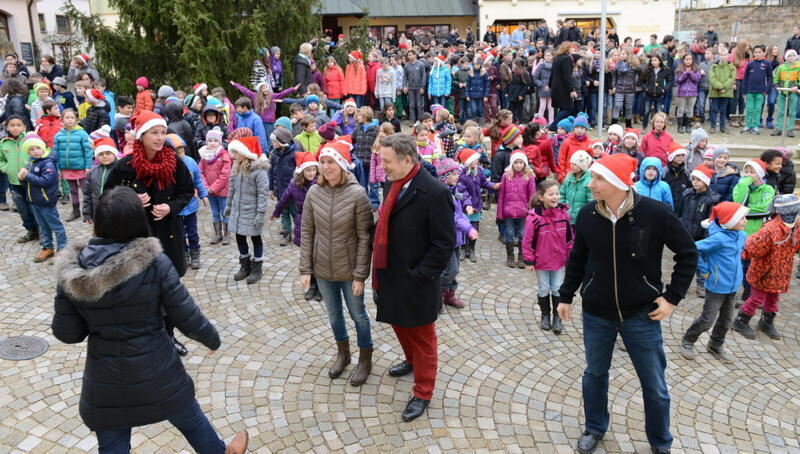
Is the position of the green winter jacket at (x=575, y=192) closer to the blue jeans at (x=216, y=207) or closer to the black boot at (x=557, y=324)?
the black boot at (x=557, y=324)

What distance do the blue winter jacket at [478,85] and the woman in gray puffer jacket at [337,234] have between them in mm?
12085

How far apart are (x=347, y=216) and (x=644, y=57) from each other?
13.0 meters

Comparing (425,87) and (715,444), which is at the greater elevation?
(425,87)

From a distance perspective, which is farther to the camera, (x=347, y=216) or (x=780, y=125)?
(x=780, y=125)

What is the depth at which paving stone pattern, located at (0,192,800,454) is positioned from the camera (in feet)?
15.5

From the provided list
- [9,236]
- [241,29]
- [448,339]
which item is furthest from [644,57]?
[9,236]

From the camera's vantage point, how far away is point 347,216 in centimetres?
505

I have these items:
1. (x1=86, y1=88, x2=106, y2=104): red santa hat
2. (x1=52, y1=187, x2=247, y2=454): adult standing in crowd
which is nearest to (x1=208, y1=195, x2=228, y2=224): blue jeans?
(x1=86, y1=88, x2=106, y2=104): red santa hat

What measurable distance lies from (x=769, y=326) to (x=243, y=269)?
242 inches

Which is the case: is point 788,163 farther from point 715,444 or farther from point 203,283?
Answer: point 203,283

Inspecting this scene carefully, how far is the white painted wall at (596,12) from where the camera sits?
93.6 feet

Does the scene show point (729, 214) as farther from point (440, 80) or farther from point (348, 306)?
point (440, 80)

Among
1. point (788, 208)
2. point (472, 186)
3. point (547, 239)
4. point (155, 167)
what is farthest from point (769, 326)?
point (155, 167)

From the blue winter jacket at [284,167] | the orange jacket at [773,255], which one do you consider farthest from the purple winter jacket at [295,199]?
the orange jacket at [773,255]
